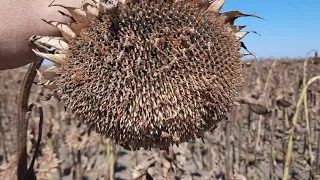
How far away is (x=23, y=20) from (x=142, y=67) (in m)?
0.28

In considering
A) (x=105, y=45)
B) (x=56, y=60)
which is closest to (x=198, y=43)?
(x=105, y=45)

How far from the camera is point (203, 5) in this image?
2.68 ft

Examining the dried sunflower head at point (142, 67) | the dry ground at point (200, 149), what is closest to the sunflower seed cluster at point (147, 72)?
the dried sunflower head at point (142, 67)

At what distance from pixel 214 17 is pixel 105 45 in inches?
9.3

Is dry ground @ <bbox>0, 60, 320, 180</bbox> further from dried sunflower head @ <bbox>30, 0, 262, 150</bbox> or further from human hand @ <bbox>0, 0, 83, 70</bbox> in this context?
human hand @ <bbox>0, 0, 83, 70</bbox>

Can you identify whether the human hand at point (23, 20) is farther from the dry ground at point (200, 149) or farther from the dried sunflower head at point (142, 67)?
the dry ground at point (200, 149)

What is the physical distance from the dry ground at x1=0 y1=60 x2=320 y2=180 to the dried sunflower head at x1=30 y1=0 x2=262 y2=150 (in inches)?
8.3

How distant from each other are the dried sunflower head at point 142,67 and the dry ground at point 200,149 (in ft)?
0.69

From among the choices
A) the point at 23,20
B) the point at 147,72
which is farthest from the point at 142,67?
the point at 23,20

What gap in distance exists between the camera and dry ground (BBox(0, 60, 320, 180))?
7.34ft

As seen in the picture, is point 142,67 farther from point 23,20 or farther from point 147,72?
point 23,20

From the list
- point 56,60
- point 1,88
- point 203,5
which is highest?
point 203,5

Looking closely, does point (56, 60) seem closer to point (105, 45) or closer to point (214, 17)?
point (105, 45)

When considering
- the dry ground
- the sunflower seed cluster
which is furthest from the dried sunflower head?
the dry ground
